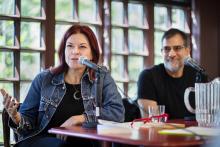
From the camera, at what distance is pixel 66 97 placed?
9.18 ft

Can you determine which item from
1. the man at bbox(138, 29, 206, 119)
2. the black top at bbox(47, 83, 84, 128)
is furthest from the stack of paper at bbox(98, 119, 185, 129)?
the man at bbox(138, 29, 206, 119)

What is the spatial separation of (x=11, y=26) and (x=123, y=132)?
2098 millimetres

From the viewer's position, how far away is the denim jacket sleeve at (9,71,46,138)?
268 cm

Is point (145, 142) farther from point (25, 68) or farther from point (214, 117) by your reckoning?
point (25, 68)

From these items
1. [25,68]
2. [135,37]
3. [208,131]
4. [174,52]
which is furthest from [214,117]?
[135,37]

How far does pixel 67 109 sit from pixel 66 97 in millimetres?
80

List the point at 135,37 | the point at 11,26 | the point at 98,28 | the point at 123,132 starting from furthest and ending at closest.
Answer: the point at 135,37, the point at 98,28, the point at 11,26, the point at 123,132

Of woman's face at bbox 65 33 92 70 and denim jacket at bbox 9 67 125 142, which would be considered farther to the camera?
woman's face at bbox 65 33 92 70

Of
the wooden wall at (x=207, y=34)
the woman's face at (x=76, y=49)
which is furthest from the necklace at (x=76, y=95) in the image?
the wooden wall at (x=207, y=34)

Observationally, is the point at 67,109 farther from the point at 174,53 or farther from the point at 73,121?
the point at 174,53

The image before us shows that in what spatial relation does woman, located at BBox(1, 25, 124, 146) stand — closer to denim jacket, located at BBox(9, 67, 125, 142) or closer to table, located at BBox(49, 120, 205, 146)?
denim jacket, located at BBox(9, 67, 125, 142)

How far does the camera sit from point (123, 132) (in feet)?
6.57

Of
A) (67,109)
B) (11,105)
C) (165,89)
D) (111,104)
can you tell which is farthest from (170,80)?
(11,105)

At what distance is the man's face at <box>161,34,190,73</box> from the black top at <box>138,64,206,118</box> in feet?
0.26
